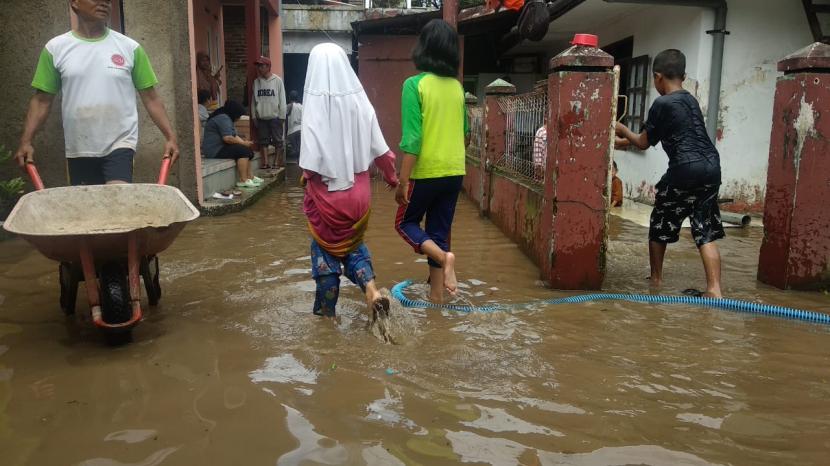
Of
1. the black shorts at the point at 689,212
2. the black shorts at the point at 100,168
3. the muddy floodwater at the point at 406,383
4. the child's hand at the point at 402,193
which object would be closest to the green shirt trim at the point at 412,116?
the child's hand at the point at 402,193

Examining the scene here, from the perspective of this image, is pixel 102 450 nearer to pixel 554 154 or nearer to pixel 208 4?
pixel 554 154

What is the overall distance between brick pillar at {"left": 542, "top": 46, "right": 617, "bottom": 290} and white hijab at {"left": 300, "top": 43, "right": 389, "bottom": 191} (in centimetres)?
155

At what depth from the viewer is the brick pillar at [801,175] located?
4.57m

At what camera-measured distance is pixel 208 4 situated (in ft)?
43.3

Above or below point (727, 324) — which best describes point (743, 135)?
above

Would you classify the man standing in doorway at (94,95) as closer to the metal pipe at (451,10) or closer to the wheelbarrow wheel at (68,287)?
the wheelbarrow wheel at (68,287)

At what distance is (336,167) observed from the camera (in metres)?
3.58

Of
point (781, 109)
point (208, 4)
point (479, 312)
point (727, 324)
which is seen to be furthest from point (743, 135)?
point (208, 4)

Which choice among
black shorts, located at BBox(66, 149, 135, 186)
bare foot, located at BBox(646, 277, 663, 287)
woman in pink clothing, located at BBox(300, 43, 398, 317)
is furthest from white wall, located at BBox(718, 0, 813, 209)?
black shorts, located at BBox(66, 149, 135, 186)

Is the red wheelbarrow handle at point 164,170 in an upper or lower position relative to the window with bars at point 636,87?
lower

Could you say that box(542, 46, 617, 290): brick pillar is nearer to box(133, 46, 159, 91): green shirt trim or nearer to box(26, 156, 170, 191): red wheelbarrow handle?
box(26, 156, 170, 191): red wheelbarrow handle

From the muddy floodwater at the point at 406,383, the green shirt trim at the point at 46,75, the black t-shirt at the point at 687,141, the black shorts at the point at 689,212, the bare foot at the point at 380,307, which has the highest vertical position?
the green shirt trim at the point at 46,75

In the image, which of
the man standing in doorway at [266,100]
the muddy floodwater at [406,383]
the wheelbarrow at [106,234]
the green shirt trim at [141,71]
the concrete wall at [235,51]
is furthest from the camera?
the concrete wall at [235,51]

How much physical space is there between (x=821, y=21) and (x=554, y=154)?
19.9ft
